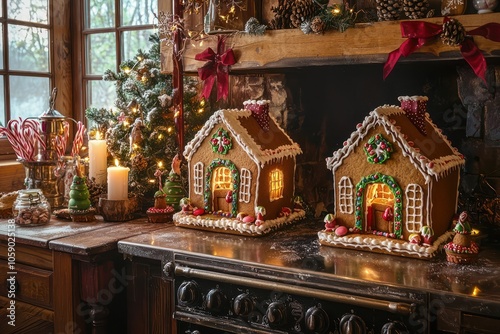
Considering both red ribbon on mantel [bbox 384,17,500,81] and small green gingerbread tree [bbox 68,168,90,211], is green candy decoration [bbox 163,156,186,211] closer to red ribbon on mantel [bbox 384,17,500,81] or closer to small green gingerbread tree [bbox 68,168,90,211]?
small green gingerbread tree [bbox 68,168,90,211]

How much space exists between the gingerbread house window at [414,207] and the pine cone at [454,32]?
450 mm

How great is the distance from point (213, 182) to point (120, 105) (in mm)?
721

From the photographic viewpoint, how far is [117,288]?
7.12 ft

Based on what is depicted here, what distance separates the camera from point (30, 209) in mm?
2383

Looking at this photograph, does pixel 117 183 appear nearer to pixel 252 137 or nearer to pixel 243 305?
pixel 252 137

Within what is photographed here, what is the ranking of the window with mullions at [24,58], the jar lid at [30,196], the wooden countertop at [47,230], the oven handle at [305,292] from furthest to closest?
the window with mullions at [24,58]
the jar lid at [30,196]
the wooden countertop at [47,230]
the oven handle at [305,292]

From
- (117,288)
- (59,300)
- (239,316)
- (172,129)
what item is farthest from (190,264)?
(172,129)

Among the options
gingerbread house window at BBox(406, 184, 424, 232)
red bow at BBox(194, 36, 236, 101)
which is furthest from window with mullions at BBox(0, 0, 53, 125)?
gingerbread house window at BBox(406, 184, 424, 232)

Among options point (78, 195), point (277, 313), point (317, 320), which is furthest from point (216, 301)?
point (78, 195)

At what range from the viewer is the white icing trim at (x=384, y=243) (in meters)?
1.80

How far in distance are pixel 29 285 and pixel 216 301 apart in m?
0.82

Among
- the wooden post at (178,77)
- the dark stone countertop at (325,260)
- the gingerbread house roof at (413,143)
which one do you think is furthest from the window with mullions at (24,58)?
the gingerbread house roof at (413,143)

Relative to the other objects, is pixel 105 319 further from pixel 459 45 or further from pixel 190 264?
pixel 459 45

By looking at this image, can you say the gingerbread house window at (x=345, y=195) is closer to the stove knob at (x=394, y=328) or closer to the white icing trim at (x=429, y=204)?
the white icing trim at (x=429, y=204)
